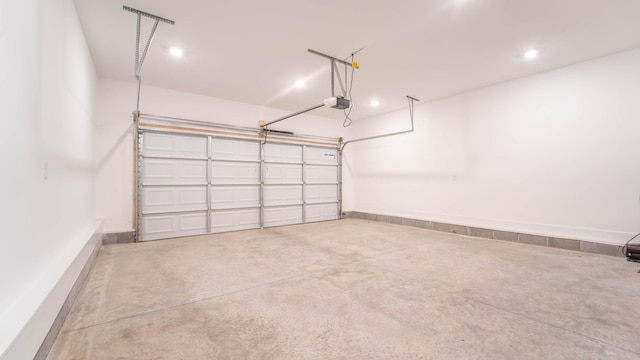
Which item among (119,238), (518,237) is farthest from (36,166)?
(518,237)

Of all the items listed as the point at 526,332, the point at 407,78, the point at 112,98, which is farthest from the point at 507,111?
the point at 112,98

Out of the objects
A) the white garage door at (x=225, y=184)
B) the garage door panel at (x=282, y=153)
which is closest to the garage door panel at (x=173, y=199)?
the white garage door at (x=225, y=184)

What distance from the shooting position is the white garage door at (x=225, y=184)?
5254 mm

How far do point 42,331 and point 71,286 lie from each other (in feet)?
3.05

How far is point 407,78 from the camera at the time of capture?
16.1ft

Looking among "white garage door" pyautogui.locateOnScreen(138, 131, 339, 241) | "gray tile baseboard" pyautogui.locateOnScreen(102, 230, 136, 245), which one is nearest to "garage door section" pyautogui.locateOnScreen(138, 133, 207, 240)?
"white garage door" pyautogui.locateOnScreen(138, 131, 339, 241)

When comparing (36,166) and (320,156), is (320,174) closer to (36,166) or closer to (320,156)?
(320,156)

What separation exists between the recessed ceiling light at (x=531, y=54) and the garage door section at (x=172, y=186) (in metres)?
6.12

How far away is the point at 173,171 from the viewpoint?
17.9ft

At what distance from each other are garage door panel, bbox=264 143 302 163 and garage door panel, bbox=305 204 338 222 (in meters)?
1.44

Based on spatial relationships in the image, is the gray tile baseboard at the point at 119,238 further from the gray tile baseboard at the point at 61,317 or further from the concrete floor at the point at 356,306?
the gray tile baseboard at the point at 61,317

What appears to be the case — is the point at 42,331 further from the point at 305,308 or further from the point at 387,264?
the point at 387,264

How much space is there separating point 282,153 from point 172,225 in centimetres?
307

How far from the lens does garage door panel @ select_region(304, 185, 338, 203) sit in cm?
745
